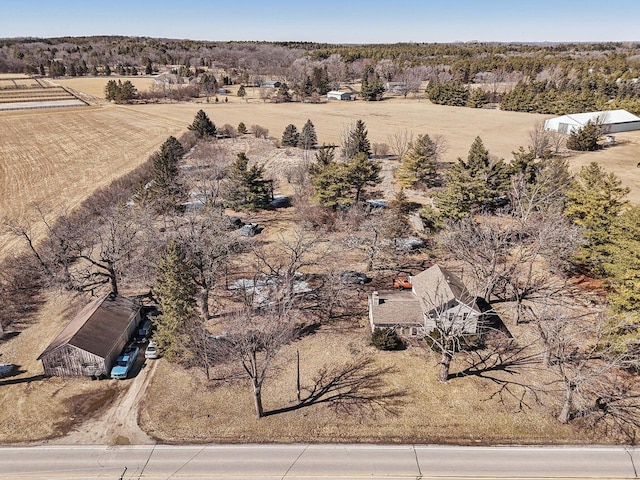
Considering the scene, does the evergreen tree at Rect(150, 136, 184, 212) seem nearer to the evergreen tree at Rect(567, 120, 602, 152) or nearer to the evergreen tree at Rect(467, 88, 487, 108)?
the evergreen tree at Rect(567, 120, 602, 152)

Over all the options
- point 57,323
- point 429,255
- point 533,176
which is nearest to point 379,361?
point 429,255

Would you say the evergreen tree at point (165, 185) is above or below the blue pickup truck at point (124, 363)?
above

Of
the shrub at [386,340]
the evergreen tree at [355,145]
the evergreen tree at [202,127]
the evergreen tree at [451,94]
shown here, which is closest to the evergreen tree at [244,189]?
the evergreen tree at [355,145]

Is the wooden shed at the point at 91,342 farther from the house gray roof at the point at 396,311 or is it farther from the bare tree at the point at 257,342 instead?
the house gray roof at the point at 396,311

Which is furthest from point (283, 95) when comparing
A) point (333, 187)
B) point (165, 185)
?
point (333, 187)

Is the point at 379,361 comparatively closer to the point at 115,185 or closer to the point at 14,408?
the point at 14,408

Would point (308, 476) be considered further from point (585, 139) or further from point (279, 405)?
point (585, 139)

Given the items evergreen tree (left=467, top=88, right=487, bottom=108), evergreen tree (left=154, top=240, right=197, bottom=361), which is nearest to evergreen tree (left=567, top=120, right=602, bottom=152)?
evergreen tree (left=467, top=88, right=487, bottom=108)
